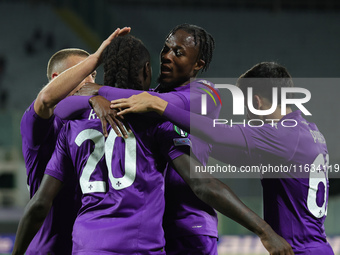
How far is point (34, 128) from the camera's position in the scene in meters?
3.17

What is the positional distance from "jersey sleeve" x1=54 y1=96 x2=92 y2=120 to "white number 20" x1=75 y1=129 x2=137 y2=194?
0.45ft

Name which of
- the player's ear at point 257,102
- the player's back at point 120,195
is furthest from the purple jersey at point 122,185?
the player's ear at point 257,102

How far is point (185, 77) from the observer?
322 cm

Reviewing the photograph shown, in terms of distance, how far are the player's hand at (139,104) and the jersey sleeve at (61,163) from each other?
0.41m

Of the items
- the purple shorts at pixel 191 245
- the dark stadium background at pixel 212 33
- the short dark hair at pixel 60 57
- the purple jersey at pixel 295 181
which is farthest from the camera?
the dark stadium background at pixel 212 33

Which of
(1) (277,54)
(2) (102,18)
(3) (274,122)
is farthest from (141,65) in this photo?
(1) (277,54)

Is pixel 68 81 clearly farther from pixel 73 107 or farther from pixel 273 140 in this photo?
pixel 273 140

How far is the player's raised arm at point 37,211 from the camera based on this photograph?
2992mm

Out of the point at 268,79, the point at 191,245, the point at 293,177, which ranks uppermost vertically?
the point at 268,79

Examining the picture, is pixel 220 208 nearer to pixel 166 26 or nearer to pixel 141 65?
pixel 141 65

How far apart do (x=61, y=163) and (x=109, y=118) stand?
451 mm

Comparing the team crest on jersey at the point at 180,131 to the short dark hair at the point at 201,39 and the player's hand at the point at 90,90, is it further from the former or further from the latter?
the short dark hair at the point at 201,39

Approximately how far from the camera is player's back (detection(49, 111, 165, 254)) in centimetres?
266

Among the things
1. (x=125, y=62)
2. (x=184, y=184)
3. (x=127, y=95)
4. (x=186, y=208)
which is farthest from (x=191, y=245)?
(x=125, y=62)
